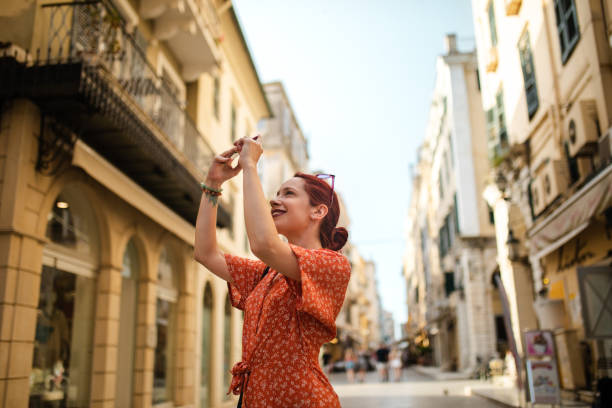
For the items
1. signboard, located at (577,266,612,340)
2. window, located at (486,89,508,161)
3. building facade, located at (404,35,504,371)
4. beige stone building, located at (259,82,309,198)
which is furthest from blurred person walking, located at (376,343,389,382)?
signboard, located at (577,266,612,340)

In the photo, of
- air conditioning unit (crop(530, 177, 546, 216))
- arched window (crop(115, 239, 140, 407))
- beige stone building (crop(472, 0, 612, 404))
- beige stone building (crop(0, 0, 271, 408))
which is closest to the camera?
beige stone building (crop(0, 0, 271, 408))

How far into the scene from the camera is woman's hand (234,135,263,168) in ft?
7.06

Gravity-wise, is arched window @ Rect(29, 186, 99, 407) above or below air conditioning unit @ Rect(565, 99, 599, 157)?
below

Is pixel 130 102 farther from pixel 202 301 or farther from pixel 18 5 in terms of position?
pixel 202 301

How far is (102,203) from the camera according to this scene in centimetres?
1060

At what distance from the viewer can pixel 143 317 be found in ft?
40.1

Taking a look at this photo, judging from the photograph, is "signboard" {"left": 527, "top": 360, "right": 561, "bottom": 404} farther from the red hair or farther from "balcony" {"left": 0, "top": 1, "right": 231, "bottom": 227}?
the red hair

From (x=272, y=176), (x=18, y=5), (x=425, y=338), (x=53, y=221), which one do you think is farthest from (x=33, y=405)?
(x=425, y=338)

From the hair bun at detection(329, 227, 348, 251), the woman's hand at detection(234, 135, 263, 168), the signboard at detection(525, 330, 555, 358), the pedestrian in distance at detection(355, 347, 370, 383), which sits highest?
the woman's hand at detection(234, 135, 263, 168)

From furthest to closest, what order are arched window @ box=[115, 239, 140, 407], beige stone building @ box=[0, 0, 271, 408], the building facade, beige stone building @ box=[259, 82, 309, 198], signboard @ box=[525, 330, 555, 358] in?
beige stone building @ box=[259, 82, 309, 198]
the building facade
arched window @ box=[115, 239, 140, 407]
signboard @ box=[525, 330, 555, 358]
beige stone building @ box=[0, 0, 271, 408]

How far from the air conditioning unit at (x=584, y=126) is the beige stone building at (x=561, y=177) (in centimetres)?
2

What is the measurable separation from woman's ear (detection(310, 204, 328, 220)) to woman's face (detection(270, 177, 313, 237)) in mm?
14

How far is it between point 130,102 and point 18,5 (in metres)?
2.31

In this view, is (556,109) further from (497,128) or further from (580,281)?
(497,128)
